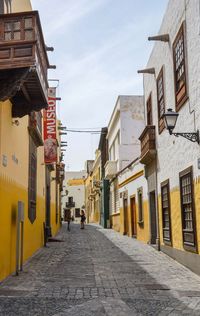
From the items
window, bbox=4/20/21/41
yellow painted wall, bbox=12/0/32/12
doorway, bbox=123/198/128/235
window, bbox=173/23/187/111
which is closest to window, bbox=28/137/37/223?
yellow painted wall, bbox=12/0/32/12

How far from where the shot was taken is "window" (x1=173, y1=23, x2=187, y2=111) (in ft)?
33.9

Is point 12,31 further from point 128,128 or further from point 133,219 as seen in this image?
point 128,128

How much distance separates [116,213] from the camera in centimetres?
2641

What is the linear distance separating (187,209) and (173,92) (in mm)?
3266

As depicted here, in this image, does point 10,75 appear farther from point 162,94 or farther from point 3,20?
point 162,94

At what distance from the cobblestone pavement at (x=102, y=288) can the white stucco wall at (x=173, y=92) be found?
2.44m

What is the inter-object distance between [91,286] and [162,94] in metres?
7.03

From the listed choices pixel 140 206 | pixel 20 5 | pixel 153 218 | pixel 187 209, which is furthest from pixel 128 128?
pixel 187 209

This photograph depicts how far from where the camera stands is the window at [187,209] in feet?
32.0

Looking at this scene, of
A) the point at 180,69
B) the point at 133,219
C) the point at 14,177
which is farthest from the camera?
the point at 133,219

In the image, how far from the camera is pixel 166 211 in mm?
13039

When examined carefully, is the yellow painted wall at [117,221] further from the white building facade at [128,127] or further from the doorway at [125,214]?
the white building facade at [128,127]

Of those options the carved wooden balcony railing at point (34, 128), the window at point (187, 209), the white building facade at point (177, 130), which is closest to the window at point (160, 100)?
the white building facade at point (177, 130)

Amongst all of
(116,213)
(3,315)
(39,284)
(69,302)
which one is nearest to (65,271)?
(39,284)
